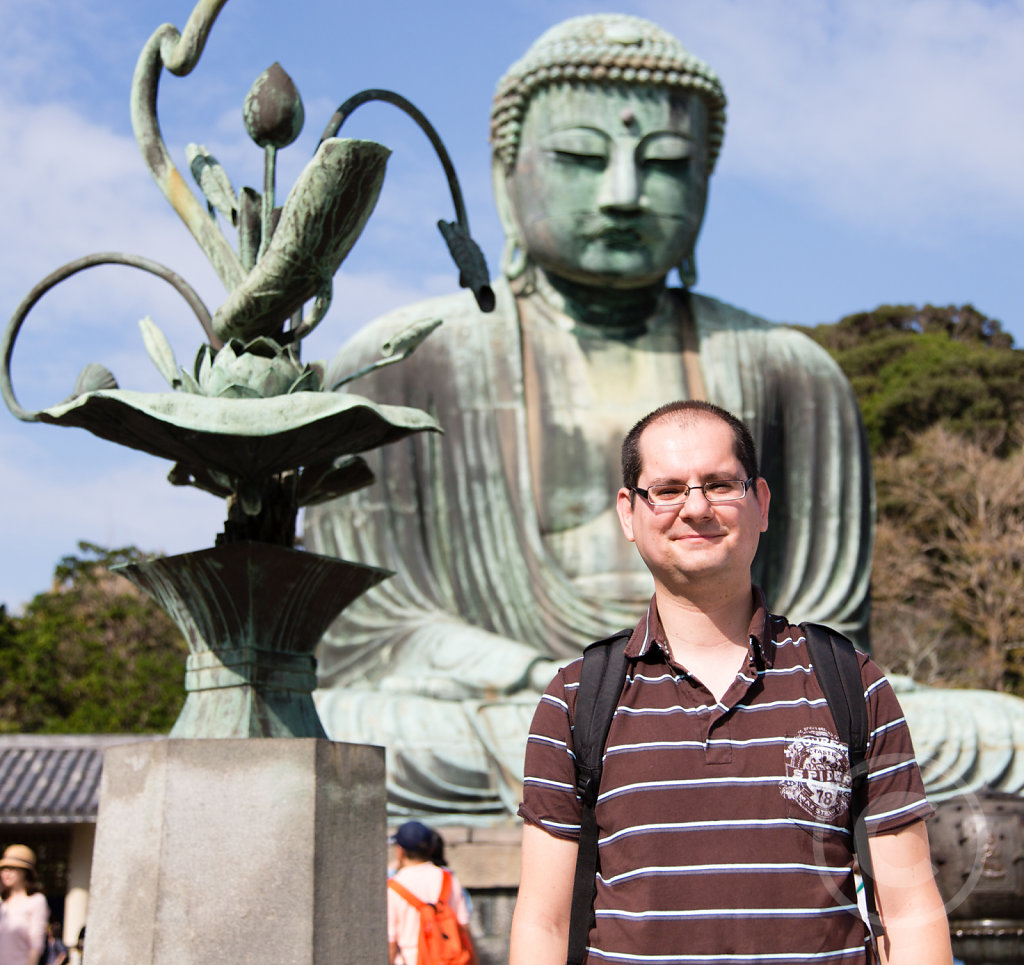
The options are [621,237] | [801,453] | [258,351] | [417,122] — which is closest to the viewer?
[258,351]

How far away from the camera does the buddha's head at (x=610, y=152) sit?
7.36 metres

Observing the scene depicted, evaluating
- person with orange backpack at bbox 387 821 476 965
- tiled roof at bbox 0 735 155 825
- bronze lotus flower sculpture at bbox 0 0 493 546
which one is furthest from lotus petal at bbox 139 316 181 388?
tiled roof at bbox 0 735 155 825

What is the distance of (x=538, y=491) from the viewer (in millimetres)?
7410

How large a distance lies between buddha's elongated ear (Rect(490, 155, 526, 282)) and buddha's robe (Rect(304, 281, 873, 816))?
0.13m

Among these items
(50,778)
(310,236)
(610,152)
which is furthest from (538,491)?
(50,778)

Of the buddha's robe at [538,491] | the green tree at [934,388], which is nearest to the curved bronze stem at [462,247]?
the buddha's robe at [538,491]

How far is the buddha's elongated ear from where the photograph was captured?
7.80 meters

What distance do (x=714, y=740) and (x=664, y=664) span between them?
0.14 m

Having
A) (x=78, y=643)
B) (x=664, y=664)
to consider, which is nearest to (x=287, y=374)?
(x=664, y=664)

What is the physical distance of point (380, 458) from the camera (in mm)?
7371

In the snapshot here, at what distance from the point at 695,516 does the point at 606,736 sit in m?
0.26

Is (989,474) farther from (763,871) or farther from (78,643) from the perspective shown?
(763,871)

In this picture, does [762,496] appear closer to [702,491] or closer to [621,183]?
[702,491]

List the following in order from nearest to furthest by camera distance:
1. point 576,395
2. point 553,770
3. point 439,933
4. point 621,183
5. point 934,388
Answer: point 553,770 → point 439,933 → point 621,183 → point 576,395 → point 934,388
